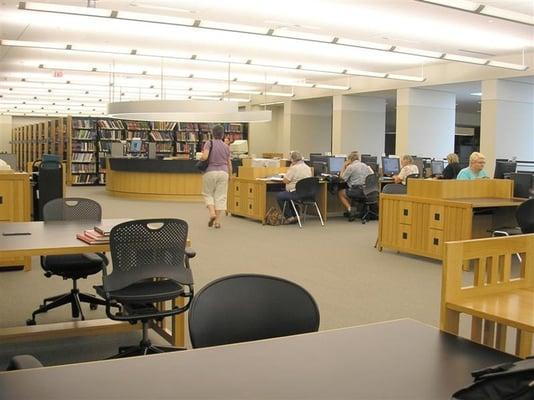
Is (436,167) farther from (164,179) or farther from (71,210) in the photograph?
(71,210)

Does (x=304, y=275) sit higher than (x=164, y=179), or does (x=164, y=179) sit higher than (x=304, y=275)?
(x=164, y=179)

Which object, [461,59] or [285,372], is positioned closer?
[285,372]

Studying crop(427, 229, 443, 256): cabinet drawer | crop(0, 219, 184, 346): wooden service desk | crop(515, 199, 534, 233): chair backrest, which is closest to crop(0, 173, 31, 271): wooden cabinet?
crop(0, 219, 184, 346): wooden service desk

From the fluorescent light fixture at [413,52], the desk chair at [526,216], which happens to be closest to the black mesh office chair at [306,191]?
the fluorescent light fixture at [413,52]

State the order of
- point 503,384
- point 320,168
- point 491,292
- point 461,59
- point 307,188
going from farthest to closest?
point 320,168 < point 461,59 < point 307,188 < point 491,292 < point 503,384

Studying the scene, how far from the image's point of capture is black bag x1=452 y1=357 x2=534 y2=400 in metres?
1.27

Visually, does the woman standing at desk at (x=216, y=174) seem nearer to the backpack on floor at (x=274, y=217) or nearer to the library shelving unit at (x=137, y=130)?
the backpack on floor at (x=274, y=217)

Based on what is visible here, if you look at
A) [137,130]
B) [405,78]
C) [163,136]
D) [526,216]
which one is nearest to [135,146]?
[137,130]

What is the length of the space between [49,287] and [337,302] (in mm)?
Result: 2554

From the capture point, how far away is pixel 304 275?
632cm

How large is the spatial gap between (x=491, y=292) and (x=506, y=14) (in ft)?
21.6

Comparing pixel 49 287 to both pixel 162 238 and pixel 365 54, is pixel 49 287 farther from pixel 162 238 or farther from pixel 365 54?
pixel 365 54

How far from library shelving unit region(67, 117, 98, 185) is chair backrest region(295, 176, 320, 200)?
1086 centimetres

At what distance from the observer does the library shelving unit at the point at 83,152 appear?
61.9 ft
